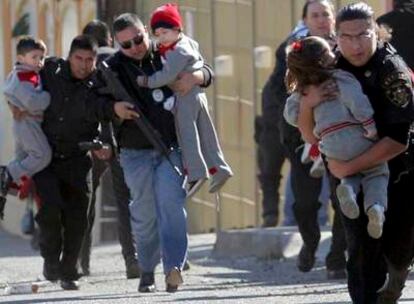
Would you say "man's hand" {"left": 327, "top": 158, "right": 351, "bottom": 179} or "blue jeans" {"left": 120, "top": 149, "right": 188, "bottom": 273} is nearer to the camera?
"man's hand" {"left": 327, "top": 158, "right": 351, "bottom": 179}

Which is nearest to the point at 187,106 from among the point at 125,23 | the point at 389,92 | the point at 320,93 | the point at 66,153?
the point at 125,23

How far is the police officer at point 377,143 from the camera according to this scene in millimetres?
8414

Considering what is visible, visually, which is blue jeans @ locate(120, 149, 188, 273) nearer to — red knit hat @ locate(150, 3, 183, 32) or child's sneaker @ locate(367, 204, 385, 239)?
red knit hat @ locate(150, 3, 183, 32)

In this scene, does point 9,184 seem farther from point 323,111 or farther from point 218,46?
point 218,46

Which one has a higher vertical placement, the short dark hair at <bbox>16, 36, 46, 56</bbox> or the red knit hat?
the red knit hat

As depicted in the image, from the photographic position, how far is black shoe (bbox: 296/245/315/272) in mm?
12773

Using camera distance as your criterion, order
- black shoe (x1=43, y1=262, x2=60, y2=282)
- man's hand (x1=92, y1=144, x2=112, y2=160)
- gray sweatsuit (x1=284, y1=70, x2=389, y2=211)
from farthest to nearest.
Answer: black shoe (x1=43, y1=262, x2=60, y2=282), man's hand (x1=92, y1=144, x2=112, y2=160), gray sweatsuit (x1=284, y1=70, x2=389, y2=211)

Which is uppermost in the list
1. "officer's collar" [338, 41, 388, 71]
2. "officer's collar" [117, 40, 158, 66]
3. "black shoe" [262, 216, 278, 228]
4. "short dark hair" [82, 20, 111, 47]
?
"officer's collar" [338, 41, 388, 71]

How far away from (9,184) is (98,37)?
1466mm

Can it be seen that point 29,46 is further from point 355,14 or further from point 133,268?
point 355,14

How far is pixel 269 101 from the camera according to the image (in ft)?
48.3

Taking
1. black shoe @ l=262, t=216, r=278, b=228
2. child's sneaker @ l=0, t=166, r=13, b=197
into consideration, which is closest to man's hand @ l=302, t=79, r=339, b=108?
child's sneaker @ l=0, t=166, r=13, b=197

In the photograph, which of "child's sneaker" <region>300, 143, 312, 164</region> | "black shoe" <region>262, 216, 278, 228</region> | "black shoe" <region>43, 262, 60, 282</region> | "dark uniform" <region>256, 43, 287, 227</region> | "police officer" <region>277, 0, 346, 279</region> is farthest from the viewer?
"black shoe" <region>262, 216, 278, 228</region>

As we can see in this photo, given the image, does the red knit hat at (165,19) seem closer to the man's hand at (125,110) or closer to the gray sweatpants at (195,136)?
the gray sweatpants at (195,136)
